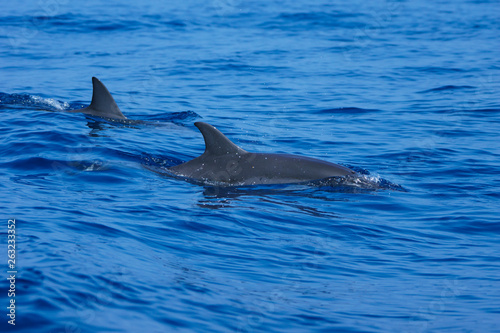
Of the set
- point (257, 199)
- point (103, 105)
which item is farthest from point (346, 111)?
point (257, 199)

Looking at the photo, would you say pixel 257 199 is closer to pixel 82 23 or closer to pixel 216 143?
pixel 216 143

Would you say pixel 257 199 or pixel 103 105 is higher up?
pixel 103 105

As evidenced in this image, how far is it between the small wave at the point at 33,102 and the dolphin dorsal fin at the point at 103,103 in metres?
2.08

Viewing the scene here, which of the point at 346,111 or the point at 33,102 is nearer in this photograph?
the point at 33,102

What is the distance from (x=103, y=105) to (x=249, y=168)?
652cm

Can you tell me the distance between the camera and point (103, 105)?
1772 centimetres

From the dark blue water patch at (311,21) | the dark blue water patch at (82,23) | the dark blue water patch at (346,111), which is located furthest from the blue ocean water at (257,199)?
the dark blue water patch at (311,21)

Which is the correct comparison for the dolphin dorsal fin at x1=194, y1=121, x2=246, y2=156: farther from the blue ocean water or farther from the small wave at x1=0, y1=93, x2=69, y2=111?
the small wave at x1=0, y1=93, x2=69, y2=111

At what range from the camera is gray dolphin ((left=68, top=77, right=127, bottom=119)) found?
57.1 ft

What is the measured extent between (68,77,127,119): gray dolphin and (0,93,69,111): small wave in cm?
197

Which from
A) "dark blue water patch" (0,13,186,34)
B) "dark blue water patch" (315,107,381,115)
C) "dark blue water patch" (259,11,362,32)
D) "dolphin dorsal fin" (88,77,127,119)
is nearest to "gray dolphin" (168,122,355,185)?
"dolphin dorsal fin" (88,77,127,119)

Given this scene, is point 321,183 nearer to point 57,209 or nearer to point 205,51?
point 57,209

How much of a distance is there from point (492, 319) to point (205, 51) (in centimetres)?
2734

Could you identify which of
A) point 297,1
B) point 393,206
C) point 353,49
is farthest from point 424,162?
point 297,1
